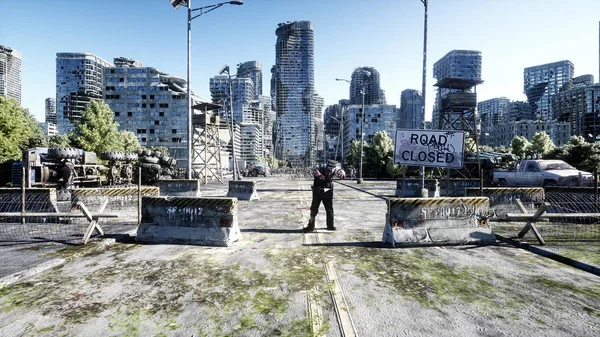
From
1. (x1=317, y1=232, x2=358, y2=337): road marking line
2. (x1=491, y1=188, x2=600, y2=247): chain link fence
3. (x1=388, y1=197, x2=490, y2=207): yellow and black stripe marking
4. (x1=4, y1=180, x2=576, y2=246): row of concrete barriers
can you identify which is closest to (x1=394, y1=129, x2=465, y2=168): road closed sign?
(x1=388, y1=197, x2=490, y2=207): yellow and black stripe marking

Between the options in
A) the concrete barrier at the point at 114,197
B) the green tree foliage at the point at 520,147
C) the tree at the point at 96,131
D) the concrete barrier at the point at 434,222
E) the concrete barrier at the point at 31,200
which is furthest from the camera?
the green tree foliage at the point at 520,147

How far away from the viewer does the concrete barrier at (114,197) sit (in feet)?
36.0

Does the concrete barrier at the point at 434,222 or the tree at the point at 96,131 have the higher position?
the tree at the point at 96,131

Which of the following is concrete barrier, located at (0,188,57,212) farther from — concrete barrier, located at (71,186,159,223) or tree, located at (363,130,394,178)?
tree, located at (363,130,394,178)

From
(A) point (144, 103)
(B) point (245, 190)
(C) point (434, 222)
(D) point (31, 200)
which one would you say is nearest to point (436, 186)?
(C) point (434, 222)

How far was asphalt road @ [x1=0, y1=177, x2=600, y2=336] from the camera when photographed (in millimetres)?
3400

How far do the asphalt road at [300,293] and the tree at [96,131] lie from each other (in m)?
33.3

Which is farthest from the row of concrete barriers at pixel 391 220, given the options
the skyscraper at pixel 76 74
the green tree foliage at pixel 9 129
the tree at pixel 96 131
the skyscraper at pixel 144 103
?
the skyscraper at pixel 76 74

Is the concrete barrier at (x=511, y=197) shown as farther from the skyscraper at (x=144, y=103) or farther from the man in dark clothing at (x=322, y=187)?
the skyscraper at (x=144, y=103)

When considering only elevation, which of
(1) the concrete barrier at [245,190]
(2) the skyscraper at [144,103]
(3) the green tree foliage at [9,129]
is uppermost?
(2) the skyscraper at [144,103]

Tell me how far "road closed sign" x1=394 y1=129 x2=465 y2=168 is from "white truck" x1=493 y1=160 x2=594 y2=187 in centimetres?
1228

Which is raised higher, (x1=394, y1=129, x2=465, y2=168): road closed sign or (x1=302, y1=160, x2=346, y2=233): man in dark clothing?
(x1=394, y1=129, x2=465, y2=168): road closed sign

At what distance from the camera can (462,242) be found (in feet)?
23.1

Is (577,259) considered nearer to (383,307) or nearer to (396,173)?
(383,307)
